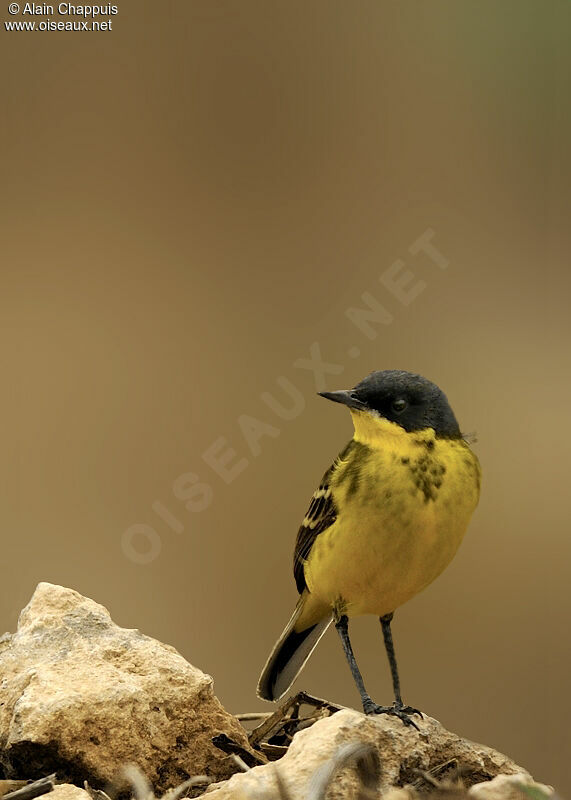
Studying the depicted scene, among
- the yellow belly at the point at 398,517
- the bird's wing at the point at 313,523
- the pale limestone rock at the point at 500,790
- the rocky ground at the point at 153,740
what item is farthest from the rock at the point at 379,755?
the bird's wing at the point at 313,523

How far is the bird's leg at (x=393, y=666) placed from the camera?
1602mm

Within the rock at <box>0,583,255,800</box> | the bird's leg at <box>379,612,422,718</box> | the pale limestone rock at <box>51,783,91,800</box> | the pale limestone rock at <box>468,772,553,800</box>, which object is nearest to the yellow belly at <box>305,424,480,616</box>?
the bird's leg at <box>379,612,422,718</box>

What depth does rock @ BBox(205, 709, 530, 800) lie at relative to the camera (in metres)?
1.18

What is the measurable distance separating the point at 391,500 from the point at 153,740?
58 cm

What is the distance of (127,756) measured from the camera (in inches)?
53.9

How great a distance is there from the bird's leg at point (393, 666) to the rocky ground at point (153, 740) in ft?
0.26

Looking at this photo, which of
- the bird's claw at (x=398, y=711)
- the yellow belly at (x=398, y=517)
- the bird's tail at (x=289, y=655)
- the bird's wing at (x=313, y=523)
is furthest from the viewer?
A: the bird's tail at (x=289, y=655)

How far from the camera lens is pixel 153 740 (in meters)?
1.41

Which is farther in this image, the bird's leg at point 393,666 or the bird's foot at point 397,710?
the bird's leg at point 393,666

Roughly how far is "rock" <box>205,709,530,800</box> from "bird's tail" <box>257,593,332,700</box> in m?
0.52

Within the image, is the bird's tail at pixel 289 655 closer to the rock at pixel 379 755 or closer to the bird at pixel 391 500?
the bird at pixel 391 500

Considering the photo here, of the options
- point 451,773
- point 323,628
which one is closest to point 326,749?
point 451,773

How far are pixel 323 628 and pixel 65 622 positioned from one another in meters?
0.67

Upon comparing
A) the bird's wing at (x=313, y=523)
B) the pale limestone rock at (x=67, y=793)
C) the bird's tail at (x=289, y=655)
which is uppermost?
the bird's wing at (x=313, y=523)
